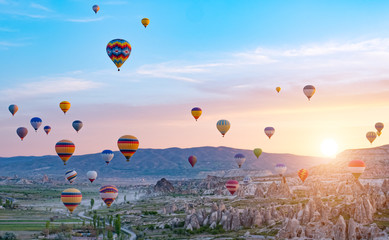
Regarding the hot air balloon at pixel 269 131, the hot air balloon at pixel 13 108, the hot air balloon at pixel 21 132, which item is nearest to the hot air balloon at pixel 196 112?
the hot air balloon at pixel 269 131

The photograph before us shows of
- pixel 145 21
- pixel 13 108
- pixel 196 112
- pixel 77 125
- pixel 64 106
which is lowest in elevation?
pixel 196 112

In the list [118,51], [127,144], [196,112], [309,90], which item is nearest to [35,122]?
[196,112]

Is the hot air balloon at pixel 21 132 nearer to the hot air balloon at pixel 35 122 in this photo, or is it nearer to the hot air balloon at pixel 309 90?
the hot air balloon at pixel 35 122

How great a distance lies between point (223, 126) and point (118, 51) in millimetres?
31600

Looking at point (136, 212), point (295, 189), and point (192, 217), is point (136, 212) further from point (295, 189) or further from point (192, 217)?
point (295, 189)

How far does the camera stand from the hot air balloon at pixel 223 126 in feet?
370

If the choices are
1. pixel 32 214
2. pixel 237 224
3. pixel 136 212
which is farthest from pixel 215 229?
pixel 32 214

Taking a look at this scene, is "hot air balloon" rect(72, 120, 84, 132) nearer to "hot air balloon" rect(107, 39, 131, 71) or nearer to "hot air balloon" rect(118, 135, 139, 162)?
"hot air balloon" rect(107, 39, 131, 71)

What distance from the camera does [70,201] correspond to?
83625mm

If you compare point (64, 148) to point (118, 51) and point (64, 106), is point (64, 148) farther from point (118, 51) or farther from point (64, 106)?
point (64, 106)

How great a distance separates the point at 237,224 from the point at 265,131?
49.0 metres

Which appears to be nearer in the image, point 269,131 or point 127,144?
point 127,144

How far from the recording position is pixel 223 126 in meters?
113

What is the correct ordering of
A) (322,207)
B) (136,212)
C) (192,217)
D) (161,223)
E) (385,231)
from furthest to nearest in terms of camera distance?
(136,212), (161,223), (192,217), (322,207), (385,231)
